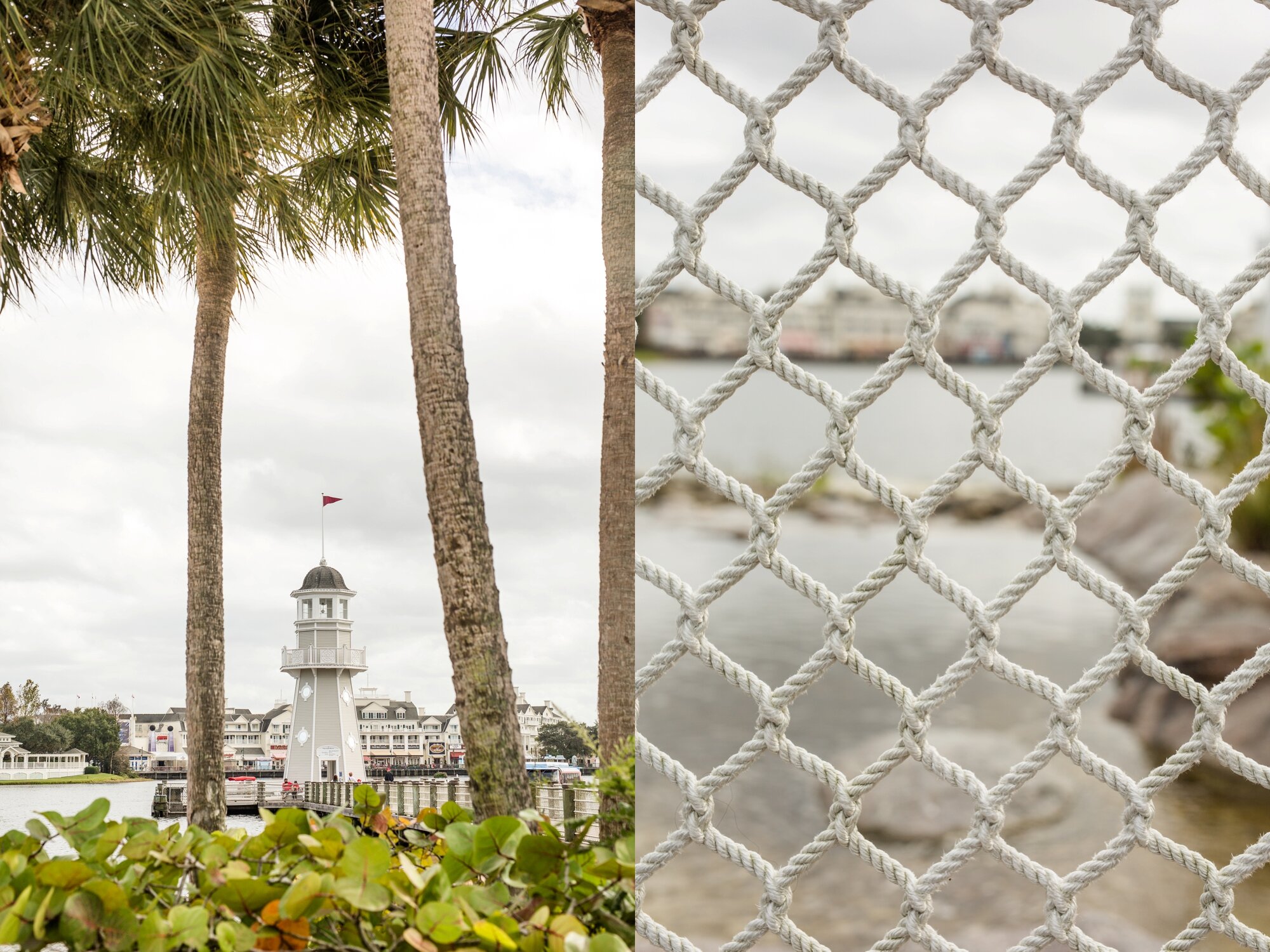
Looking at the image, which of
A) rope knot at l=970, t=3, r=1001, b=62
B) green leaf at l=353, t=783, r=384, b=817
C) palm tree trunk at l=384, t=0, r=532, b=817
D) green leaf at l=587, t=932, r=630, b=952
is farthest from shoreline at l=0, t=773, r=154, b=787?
rope knot at l=970, t=3, r=1001, b=62

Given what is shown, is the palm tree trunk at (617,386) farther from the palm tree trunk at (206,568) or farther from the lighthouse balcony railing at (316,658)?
the lighthouse balcony railing at (316,658)

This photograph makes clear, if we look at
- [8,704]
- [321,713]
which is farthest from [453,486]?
[321,713]

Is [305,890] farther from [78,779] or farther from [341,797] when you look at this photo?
[341,797]

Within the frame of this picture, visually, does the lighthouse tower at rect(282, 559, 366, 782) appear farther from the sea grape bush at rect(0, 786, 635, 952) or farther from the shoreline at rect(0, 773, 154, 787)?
the sea grape bush at rect(0, 786, 635, 952)

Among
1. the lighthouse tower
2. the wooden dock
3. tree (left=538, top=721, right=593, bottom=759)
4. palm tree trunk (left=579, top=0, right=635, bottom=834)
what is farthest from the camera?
the lighthouse tower

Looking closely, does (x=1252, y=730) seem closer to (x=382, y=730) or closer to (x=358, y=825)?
(x=358, y=825)

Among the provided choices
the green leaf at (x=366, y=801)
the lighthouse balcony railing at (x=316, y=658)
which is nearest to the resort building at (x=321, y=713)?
the lighthouse balcony railing at (x=316, y=658)
